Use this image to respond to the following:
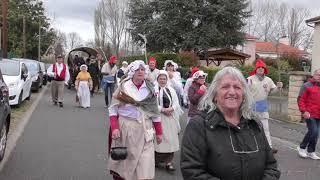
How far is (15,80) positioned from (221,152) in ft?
48.2

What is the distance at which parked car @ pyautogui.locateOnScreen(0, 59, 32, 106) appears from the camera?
16830 mm

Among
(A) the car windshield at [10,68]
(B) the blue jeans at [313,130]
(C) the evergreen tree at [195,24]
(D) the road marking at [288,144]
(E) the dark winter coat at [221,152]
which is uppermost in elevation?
(C) the evergreen tree at [195,24]

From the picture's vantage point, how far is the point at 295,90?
17641 millimetres

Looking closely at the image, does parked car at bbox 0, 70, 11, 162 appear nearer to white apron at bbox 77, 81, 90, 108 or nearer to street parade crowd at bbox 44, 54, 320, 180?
street parade crowd at bbox 44, 54, 320, 180

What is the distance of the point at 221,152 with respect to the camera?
3471 millimetres

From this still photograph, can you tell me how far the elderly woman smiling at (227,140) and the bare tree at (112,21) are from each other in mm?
77105

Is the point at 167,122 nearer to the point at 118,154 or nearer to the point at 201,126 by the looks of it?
the point at 118,154

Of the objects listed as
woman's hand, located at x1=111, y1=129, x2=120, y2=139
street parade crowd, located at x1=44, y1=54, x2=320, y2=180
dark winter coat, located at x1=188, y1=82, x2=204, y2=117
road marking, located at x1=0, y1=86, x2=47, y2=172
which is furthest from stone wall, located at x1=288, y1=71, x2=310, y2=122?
woman's hand, located at x1=111, y1=129, x2=120, y2=139

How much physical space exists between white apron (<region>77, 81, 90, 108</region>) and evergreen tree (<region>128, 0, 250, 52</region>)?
2978cm

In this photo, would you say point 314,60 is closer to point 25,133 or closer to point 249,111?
point 25,133

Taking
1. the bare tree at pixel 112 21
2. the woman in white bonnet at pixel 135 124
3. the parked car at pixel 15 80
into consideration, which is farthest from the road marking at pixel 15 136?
the bare tree at pixel 112 21

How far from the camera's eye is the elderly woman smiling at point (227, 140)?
137 inches

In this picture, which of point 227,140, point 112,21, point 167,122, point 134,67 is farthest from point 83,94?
point 112,21

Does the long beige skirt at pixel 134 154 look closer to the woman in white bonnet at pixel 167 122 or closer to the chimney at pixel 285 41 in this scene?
the woman in white bonnet at pixel 167 122
